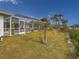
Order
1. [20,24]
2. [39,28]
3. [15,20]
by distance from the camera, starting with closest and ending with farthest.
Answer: [15,20], [20,24], [39,28]

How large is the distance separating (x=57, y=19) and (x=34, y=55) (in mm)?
38080

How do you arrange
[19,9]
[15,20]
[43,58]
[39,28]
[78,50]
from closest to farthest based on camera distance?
[43,58] → [78,50] → [15,20] → [39,28] → [19,9]

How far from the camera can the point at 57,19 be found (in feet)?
160

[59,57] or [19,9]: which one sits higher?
[19,9]

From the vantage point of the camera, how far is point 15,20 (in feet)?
82.0

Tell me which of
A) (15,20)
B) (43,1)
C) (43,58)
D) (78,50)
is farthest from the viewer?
(43,1)

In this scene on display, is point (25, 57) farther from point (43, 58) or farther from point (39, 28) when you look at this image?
point (39, 28)

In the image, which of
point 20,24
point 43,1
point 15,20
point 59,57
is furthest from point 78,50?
point 43,1

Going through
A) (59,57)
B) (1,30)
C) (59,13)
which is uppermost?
(59,13)

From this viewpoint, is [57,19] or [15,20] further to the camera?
[57,19]

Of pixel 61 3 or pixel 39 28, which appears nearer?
pixel 39 28

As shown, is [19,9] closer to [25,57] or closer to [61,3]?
[61,3]

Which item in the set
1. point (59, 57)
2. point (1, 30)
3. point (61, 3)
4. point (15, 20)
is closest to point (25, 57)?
point (59, 57)

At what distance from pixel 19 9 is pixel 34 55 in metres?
31.0
